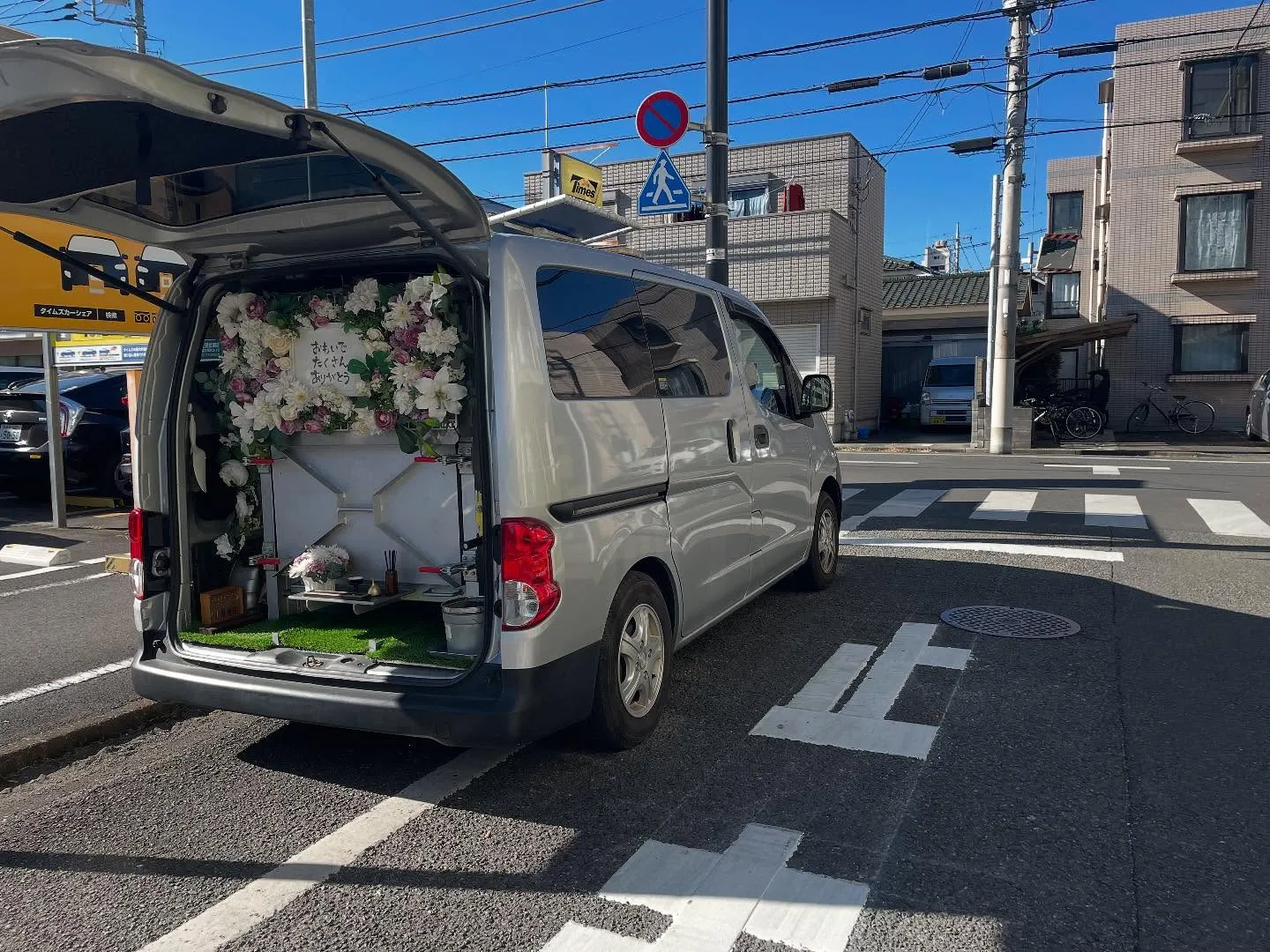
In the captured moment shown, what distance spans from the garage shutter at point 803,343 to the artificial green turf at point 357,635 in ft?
57.5

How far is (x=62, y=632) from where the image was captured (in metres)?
5.88

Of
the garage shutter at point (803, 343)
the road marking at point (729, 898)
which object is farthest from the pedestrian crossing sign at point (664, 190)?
the garage shutter at point (803, 343)

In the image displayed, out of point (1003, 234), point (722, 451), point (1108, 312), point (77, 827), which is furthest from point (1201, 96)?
point (77, 827)

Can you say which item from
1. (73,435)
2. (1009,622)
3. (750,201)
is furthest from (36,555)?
(750,201)

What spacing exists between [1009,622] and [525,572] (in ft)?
12.6

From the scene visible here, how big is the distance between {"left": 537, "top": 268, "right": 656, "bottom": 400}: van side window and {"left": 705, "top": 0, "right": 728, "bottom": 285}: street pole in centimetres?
485

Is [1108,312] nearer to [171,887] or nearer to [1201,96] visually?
[1201,96]

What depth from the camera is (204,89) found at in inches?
100

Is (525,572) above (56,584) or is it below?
above

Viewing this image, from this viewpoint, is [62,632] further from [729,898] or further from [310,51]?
[310,51]

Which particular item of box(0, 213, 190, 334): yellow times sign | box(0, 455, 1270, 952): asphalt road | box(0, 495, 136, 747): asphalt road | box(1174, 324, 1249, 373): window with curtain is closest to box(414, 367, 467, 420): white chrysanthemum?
box(0, 455, 1270, 952): asphalt road

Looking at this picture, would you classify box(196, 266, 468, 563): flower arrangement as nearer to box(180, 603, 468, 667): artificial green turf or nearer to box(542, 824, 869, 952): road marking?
box(180, 603, 468, 667): artificial green turf

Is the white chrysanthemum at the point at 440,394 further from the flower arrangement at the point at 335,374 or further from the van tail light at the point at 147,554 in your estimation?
the van tail light at the point at 147,554

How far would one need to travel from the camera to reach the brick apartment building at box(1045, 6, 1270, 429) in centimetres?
2038
